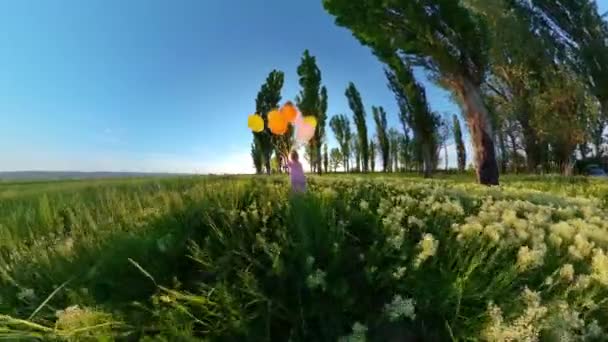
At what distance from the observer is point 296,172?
629 cm

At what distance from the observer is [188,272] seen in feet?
8.95

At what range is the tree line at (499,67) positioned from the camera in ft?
44.1

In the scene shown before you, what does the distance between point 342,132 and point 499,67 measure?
24.8m

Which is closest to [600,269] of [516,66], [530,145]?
[516,66]

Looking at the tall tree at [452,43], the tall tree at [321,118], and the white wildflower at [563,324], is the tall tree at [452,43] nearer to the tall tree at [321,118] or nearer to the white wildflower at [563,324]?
the white wildflower at [563,324]

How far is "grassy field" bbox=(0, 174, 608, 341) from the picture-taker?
206 centimetres

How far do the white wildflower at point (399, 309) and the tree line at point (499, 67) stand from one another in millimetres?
11812

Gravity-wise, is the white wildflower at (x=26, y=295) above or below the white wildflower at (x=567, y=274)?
below

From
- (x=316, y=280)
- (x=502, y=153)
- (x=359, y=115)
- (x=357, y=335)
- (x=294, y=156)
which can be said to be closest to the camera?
(x=357, y=335)

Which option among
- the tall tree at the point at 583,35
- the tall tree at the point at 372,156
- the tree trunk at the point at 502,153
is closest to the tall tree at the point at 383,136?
the tall tree at the point at 372,156

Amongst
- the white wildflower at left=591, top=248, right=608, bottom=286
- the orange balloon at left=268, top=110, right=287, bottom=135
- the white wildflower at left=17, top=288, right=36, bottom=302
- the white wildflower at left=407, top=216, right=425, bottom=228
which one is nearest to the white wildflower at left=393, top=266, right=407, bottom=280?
the white wildflower at left=407, top=216, right=425, bottom=228

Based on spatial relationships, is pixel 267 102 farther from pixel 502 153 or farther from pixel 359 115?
pixel 502 153

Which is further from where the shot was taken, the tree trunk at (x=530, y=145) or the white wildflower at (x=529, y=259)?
the tree trunk at (x=530, y=145)

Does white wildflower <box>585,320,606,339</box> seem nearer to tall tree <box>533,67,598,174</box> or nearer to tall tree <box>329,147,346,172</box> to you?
tall tree <box>533,67,598,174</box>
